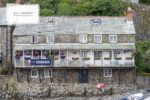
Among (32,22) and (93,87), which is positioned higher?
(32,22)

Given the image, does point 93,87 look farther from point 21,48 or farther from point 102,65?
point 21,48

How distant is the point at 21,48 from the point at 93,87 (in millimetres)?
9394

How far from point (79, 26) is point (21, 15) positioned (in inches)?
313

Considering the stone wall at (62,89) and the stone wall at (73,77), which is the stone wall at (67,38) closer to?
the stone wall at (73,77)

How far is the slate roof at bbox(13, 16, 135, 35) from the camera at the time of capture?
9425cm

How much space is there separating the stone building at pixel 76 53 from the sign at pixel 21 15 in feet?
6.19

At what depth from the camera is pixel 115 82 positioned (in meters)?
93.2

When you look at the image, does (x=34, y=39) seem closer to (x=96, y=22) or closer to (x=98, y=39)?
(x=98, y=39)

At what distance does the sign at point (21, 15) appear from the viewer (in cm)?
9681

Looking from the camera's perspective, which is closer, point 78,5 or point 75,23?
point 75,23

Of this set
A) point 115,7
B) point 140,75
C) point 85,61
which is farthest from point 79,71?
point 115,7

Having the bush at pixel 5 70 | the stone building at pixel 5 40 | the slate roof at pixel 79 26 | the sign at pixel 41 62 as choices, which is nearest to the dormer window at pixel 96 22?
the slate roof at pixel 79 26

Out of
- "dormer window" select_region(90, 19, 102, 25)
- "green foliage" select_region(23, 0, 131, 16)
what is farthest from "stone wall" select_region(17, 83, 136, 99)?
"green foliage" select_region(23, 0, 131, 16)

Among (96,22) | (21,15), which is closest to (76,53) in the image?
(96,22)
